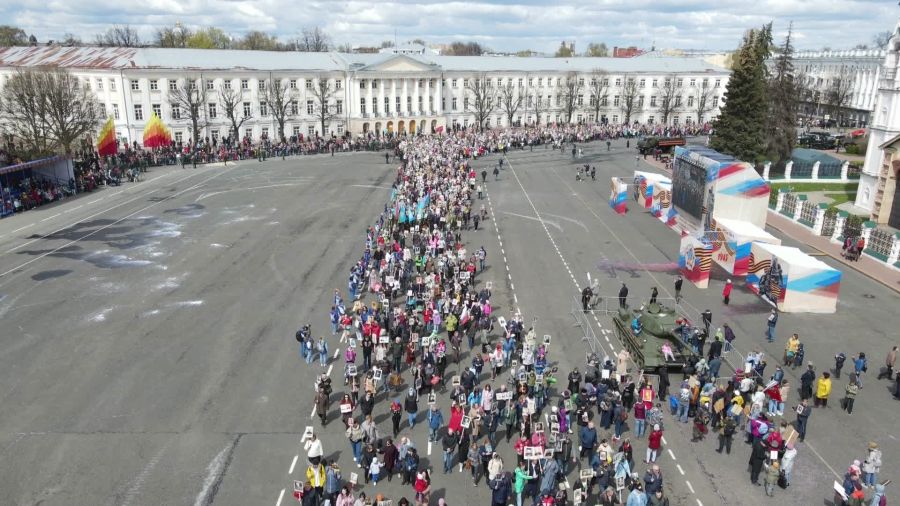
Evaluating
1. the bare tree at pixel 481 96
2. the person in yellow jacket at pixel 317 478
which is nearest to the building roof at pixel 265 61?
the bare tree at pixel 481 96

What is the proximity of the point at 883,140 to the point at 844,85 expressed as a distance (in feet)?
312

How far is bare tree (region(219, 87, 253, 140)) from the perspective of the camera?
274ft

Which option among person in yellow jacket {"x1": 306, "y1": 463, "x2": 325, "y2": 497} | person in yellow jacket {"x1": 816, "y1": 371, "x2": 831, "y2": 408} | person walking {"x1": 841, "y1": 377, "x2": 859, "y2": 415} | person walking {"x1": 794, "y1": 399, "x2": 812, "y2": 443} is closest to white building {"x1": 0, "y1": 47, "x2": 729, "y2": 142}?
person in yellow jacket {"x1": 306, "y1": 463, "x2": 325, "y2": 497}

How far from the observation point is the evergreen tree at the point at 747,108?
6062 centimetres

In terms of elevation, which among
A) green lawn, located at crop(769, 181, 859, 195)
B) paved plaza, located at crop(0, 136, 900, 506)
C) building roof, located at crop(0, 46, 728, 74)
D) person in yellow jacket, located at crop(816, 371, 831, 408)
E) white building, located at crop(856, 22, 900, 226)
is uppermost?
building roof, located at crop(0, 46, 728, 74)

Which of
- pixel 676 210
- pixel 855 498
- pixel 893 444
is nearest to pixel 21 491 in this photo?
pixel 855 498

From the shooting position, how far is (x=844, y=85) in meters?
127

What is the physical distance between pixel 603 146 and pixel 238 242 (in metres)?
60.9

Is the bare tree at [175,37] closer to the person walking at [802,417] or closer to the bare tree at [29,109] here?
the bare tree at [29,109]

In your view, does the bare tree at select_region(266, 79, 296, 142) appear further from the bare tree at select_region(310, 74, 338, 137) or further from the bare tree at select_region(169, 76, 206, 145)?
the bare tree at select_region(169, 76, 206, 145)

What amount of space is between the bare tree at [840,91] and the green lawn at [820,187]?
64846 millimetres

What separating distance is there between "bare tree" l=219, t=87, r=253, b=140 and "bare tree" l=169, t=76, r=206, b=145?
2463 millimetres

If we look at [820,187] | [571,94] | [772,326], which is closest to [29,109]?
[772,326]

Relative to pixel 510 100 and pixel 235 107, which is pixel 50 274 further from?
pixel 510 100
